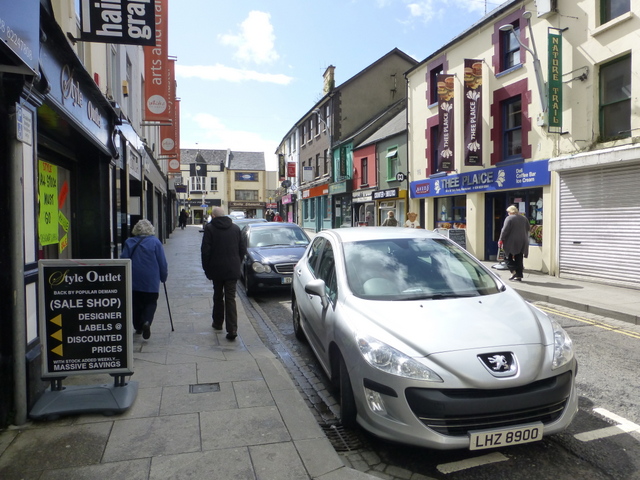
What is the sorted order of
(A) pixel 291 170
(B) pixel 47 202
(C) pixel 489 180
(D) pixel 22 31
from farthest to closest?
(A) pixel 291 170 → (C) pixel 489 180 → (B) pixel 47 202 → (D) pixel 22 31

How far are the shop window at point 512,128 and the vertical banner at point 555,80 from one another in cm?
205

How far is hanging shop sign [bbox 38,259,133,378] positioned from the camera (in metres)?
3.89

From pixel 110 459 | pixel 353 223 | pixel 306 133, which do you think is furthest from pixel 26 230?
pixel 306 133

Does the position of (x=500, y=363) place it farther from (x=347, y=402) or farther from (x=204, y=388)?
(x=204, y=388)

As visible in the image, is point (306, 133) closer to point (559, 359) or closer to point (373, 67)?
point (373, 67)

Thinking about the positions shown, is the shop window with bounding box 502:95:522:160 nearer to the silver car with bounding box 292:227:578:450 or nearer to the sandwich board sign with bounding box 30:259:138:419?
the silver car with bounding box 292:227:578:450

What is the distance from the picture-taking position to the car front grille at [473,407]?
2.96 meters

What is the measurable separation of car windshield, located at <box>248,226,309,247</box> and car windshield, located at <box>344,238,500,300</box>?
6.33 m

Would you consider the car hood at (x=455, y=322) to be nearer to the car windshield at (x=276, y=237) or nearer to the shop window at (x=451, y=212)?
the car windshield at (x=276, y=237)

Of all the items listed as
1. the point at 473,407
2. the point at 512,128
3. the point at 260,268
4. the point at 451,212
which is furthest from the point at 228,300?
the point at 451,212

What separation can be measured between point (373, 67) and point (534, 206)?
20.4 meters

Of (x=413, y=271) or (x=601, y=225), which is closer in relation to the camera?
(x=413, y=271)

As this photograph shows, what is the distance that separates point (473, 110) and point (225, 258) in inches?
472

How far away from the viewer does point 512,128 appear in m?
14.5
